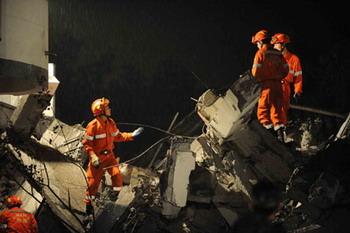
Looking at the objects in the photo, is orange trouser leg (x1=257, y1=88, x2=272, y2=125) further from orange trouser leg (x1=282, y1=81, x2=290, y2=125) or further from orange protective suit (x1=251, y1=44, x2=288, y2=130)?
orange trouser leg (x1=282, y1=81, x2=290, y2=125)

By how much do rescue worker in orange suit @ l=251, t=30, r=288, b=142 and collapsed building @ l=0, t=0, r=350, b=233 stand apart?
0.16 m

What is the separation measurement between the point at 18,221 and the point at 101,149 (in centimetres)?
232

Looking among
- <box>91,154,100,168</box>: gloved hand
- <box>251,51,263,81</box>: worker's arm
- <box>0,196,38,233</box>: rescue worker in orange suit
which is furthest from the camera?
<box>91,154,100,168</box>: gloved hand

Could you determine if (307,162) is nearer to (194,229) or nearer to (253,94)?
(253,94)

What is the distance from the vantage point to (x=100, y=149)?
8289 millimetres

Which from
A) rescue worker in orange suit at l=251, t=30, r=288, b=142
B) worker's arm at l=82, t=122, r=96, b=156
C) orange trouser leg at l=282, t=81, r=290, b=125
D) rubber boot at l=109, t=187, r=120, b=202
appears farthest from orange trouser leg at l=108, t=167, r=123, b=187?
orange trouser leg at l=282, t=81, r=290, b=125

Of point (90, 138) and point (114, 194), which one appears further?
point (90, 138)

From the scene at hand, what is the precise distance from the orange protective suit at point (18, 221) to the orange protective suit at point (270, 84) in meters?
3.96

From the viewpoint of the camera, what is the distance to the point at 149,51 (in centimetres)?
→ 1961

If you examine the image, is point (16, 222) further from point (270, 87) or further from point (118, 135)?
point (270, 87)

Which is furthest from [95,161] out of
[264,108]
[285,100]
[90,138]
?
[285,100]

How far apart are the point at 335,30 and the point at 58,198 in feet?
32.3

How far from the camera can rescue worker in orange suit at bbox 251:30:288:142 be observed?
6898 millimetres

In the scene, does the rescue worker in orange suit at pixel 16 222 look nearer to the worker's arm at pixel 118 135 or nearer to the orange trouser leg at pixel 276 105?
the worker's arm at pixel 118 135
